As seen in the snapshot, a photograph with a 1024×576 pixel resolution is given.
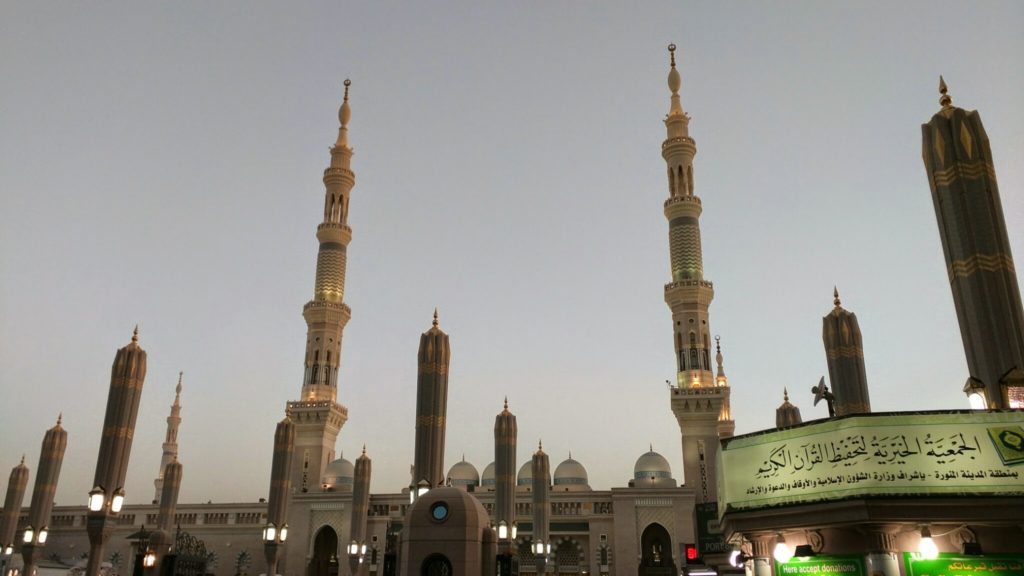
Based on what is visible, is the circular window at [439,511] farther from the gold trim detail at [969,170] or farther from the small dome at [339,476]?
the small dome at [339,476]

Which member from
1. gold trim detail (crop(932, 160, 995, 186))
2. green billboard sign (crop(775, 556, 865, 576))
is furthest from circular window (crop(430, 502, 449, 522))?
gold trim detail (crop(932, 160, 995, 186))

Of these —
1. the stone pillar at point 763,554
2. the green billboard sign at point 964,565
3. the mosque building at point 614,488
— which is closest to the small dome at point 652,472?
the mosque building at point 614,488

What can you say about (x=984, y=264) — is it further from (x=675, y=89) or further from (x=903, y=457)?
(x=675, y=89)

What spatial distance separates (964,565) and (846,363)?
20740 mm

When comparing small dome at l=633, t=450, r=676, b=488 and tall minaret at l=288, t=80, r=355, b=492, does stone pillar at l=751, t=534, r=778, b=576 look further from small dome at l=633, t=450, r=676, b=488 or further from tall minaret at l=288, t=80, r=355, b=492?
tall minaret at l=288, t=80, r=355, b=492

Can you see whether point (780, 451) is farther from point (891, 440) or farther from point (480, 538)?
point (480, 538)

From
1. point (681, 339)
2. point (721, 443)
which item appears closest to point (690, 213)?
point (681, 339)

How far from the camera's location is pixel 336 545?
57.9 m

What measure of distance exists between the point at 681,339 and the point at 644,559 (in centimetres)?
1556

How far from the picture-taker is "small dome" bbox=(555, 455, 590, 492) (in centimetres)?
6012

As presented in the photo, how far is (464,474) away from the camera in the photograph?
6419cm

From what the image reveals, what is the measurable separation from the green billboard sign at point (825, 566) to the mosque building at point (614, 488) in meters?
0.34

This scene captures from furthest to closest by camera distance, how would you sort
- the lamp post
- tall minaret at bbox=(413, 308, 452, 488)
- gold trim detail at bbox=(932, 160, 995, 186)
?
tall minaret at bbox=(413, 308, 452, 488), the lamp post, gold trim detail at bbox=(932, 160, 995, 186)

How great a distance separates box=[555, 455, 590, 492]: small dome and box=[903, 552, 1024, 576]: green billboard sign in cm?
4813
